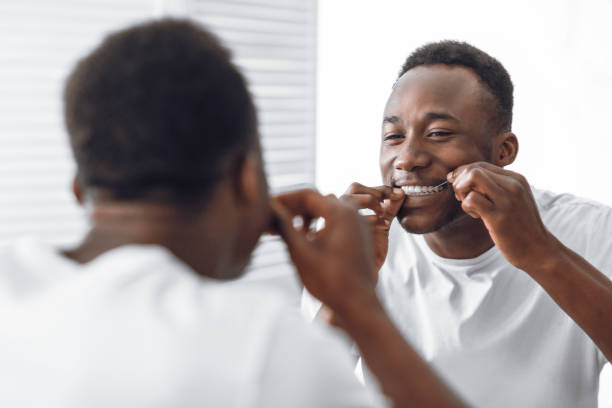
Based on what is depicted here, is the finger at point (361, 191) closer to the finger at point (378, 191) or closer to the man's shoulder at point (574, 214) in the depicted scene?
the finger at point (378, 191)

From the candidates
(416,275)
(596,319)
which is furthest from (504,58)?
(596,319)

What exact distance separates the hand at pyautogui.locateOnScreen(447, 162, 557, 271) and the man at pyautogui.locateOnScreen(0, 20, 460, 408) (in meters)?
0.45

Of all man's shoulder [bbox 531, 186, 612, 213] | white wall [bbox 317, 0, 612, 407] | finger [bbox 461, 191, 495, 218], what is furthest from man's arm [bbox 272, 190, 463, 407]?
white wall [bbox 317, 0, 612, 407]

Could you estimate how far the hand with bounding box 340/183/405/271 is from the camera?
1.13 m

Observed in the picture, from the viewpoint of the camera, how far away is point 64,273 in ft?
1.58

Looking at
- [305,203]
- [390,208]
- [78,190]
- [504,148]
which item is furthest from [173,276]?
[504,148]

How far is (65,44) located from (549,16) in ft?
4.65

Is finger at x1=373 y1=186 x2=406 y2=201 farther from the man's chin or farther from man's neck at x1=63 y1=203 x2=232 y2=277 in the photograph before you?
man's neck at x1=63 y1=203 x2=232 y2=277

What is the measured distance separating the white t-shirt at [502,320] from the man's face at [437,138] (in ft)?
0.42

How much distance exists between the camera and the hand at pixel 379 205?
3.70ft

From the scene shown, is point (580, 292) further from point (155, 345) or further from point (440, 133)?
point (155, 345)

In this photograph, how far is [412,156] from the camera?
117 cm

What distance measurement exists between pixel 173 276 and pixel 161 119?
5.2 inches

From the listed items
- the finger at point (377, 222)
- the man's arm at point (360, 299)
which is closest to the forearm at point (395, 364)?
the man's arm at point (360, 299)
